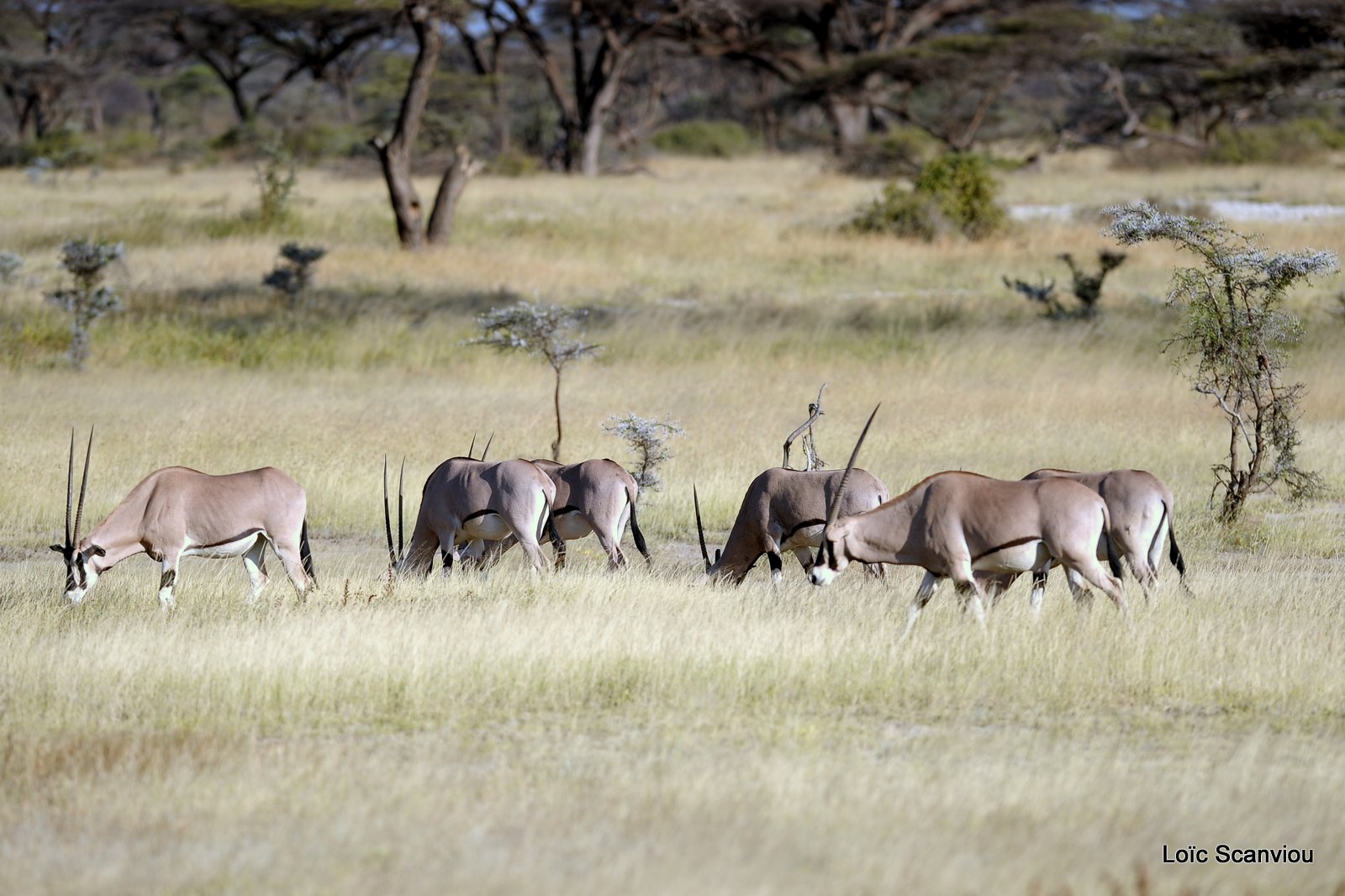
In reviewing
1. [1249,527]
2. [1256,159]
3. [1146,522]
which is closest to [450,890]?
[1146,522]

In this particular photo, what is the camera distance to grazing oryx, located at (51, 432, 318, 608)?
31.1 feet

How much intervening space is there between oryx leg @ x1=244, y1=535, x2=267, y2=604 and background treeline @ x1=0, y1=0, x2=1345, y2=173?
21.9 meters

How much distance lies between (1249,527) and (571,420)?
795 centimetres

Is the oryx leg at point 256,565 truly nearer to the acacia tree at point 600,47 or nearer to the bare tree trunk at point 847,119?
the acacia tree at point 600,47

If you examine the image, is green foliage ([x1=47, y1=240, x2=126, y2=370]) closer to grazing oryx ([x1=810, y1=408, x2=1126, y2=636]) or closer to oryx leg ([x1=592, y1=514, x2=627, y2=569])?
oryx leg ([x1=592, y1=514, x2=627, y2=569])

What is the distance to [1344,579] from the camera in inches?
421

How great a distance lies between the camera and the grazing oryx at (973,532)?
837 centimetres

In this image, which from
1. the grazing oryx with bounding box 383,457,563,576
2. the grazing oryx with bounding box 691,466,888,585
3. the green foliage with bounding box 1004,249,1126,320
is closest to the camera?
the grazing oryx with bounding box 691,466,888,585

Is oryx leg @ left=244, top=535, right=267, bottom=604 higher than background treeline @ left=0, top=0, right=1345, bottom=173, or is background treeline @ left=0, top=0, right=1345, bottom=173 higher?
background treeline @ left=0, top=0, right=1345, bottom=173

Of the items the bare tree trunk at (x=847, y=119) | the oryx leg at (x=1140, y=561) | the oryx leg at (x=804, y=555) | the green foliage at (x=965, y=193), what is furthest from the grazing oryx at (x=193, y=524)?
the bare tree trunk at (x=847, y=119)

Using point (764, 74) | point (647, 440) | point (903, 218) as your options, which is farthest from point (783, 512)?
point (764, 74)

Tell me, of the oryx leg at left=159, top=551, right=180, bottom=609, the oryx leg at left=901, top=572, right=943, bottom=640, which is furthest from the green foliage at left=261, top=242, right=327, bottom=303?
the oryx leg at left=901, top=572, right=943, bottom=640

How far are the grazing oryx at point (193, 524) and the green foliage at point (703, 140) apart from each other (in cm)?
5260

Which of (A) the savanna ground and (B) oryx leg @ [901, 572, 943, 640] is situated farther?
(B) oryx leg @ [901, 572, 943, 640]
